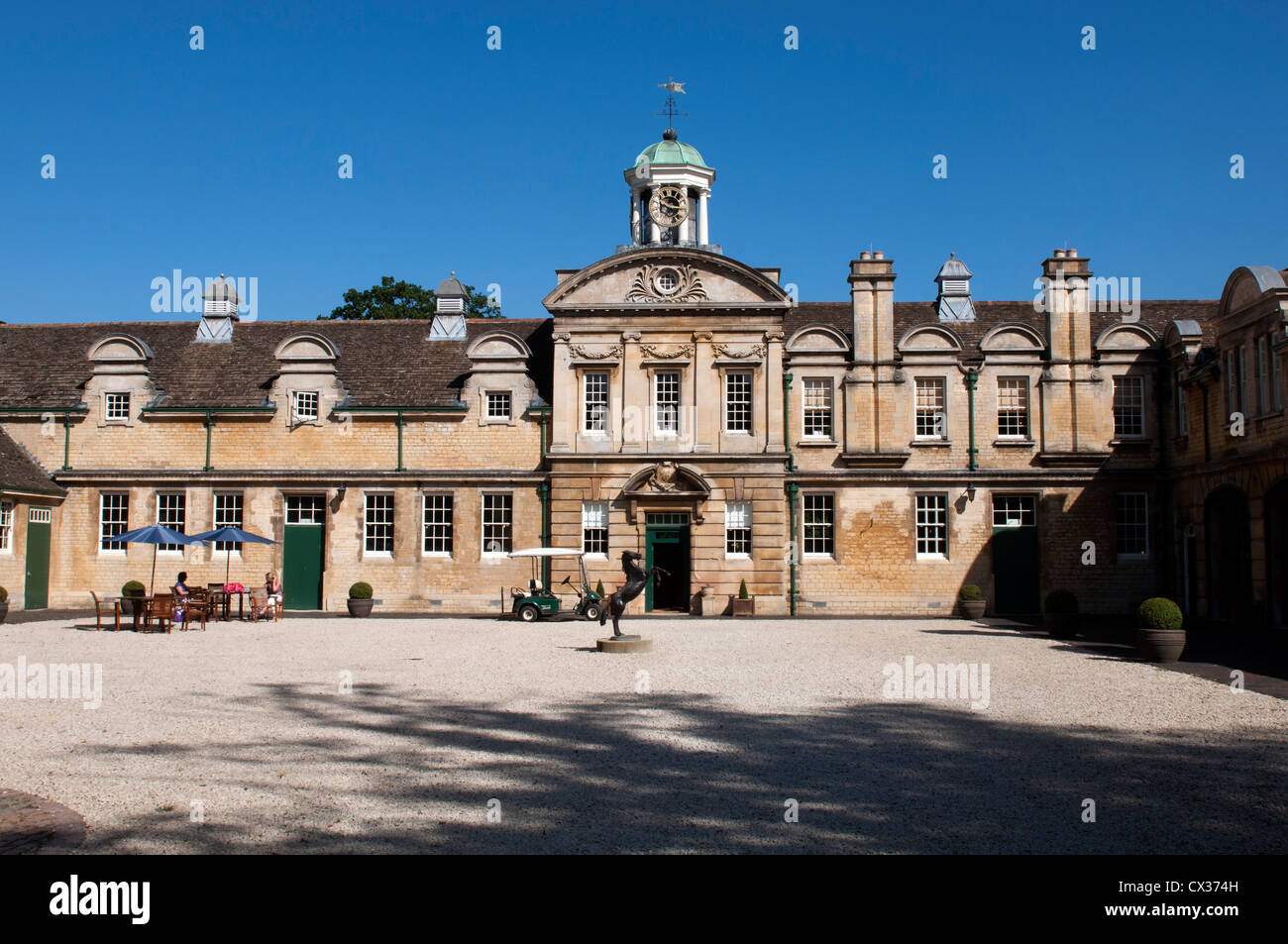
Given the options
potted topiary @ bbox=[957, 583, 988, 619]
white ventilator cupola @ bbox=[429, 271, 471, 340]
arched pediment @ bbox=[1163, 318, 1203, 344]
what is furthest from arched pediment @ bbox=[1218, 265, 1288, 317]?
white ventilator cupola @ bbox=[429, 271, 471, 340]

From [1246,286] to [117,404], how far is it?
107ft

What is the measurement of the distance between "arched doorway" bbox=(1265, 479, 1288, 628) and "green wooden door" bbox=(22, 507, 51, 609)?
110ft

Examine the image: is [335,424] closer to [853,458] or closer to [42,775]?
[853,458]

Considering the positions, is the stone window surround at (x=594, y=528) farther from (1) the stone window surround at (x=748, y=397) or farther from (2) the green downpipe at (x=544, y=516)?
(1) the stone window surround at (x=748, y=397)

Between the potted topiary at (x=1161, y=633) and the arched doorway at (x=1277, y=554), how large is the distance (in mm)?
7533

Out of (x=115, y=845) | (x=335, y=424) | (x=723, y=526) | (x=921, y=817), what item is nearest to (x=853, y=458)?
(x=723, y=526)

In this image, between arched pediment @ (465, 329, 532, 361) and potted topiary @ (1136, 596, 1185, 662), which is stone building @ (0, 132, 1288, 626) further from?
potted topiary @ (1136, 596, 1185, 662)

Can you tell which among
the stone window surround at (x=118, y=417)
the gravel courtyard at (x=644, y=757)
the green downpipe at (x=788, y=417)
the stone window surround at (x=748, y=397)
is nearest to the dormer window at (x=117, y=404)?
the stone window surround at (x=118, y=417)

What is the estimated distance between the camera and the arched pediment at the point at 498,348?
103ft

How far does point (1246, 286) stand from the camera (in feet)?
79.0

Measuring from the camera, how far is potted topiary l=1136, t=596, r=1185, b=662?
16969mm
